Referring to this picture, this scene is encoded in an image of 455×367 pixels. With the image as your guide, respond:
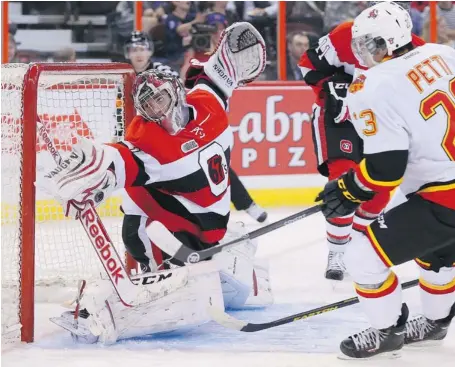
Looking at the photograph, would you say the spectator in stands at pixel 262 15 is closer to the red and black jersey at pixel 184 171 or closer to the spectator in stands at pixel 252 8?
the spectator in stands at pixel 252 8

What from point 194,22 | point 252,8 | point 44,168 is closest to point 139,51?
point 194,22

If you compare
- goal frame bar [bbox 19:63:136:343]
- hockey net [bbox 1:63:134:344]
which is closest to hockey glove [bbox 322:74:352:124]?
hockey net [bbox 1:63:134:344]

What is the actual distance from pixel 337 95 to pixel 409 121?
→ 1.24 metres

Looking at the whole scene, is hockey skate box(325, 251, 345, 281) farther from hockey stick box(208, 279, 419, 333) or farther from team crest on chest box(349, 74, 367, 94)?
team crest on chest box(349, 74, 367, 94)

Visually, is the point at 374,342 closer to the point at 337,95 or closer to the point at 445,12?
the point at 337,95

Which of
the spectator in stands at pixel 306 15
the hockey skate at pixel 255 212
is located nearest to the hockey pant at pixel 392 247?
the hockey skate at pixel 255 212

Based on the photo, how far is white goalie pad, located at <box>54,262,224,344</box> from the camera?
3.21m

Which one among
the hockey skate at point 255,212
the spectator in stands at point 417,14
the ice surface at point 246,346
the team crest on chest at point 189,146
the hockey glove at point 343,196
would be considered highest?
the spectator in stands at point 417,14

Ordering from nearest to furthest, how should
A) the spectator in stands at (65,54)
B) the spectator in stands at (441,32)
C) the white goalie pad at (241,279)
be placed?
the white goalie pad at (241,279) < the spectator in stands at (65,54) < the spectator in stands at (441,32)

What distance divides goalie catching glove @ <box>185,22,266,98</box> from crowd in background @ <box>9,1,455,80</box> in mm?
2187

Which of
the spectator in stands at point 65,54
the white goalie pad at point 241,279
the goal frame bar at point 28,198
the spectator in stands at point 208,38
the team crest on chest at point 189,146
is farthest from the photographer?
the spectator in stands at point 208,38

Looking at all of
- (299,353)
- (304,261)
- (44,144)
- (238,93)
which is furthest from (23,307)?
(238,93)

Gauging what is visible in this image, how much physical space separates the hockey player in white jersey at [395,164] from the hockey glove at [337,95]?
1047 millimetres

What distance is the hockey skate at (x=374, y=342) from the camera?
301 centimetres
